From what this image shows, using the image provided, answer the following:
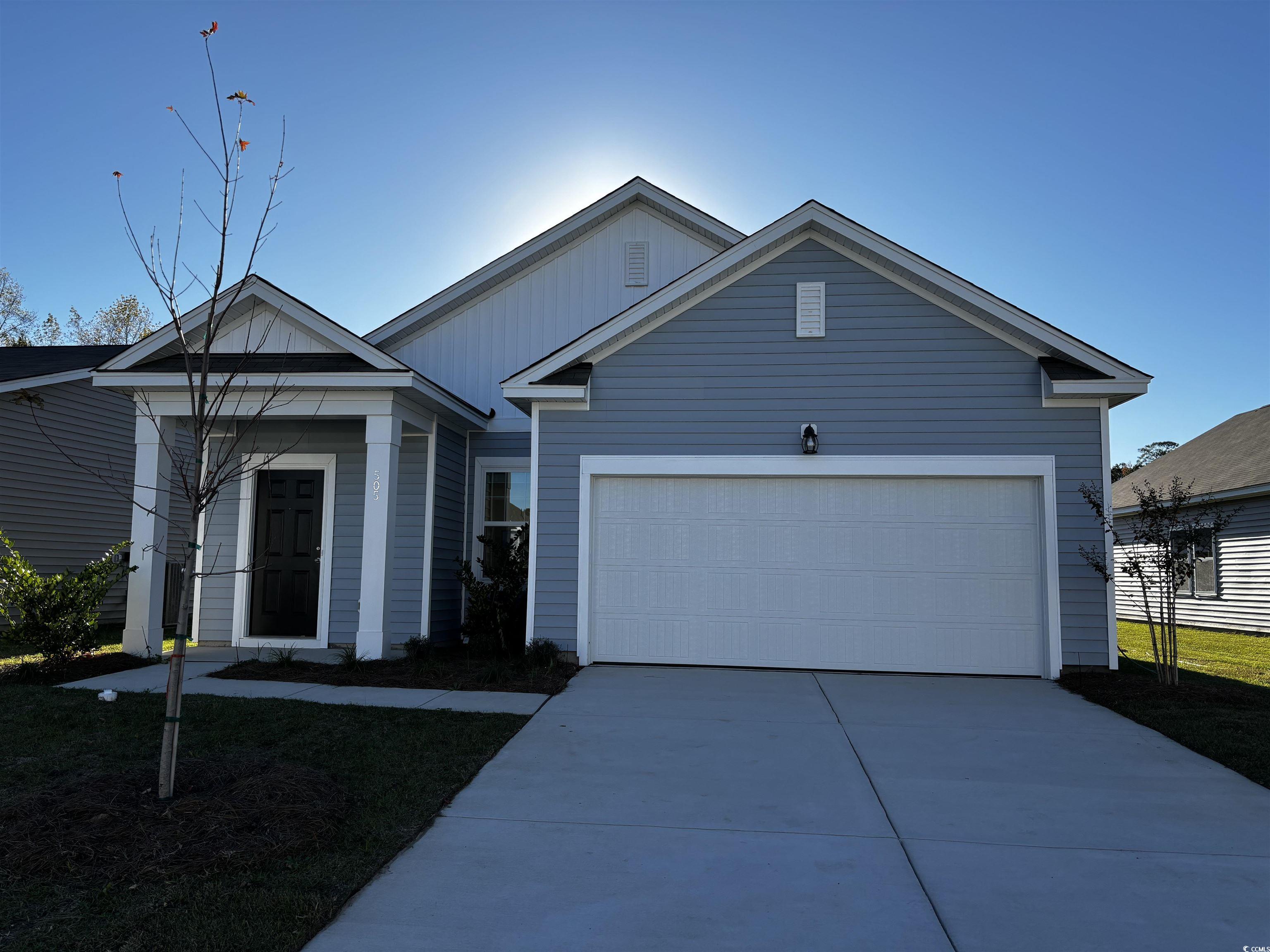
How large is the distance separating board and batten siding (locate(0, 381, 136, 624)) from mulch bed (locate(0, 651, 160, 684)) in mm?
3973

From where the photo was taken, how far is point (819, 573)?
8828 mm

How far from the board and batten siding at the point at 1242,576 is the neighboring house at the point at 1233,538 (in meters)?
0.01

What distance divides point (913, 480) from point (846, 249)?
8.75 feet

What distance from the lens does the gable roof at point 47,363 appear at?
11.9 m

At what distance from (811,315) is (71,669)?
8509mm

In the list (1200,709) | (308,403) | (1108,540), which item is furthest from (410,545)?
(1200,709)

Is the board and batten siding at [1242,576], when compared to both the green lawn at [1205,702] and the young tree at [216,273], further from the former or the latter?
the young tree at [216,273]

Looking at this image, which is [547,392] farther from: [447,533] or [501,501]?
[447,533]

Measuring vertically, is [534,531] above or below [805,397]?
below

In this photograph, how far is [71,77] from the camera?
9.29m

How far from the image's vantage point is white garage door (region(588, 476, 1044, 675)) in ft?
28.3

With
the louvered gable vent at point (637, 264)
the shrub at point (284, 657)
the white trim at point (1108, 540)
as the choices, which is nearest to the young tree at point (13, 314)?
the shrub at point (284, 657)

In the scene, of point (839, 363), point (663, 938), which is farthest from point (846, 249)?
point (663, 938)

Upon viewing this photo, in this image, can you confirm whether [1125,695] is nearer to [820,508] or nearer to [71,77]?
[820,508]
